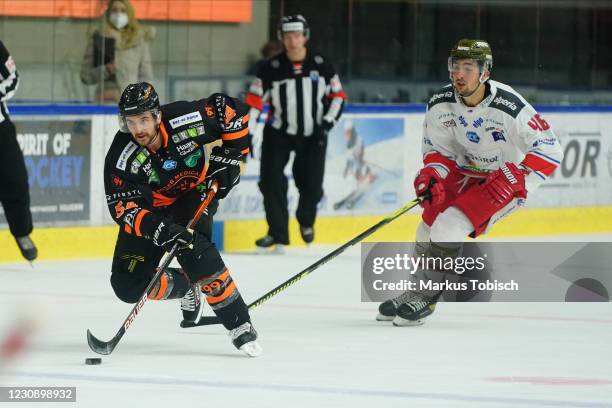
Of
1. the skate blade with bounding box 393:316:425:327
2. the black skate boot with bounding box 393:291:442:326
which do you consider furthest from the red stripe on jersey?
the skate blade with bounding box 393:316:425:327

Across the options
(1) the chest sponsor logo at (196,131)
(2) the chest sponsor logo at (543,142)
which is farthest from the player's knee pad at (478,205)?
(1) the chest sponsor logo at (196,131)

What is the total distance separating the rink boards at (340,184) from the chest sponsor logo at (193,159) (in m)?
3.28

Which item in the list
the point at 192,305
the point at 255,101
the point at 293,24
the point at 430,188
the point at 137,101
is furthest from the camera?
the point at 255,101

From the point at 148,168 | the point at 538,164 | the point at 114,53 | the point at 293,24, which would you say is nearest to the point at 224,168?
the point at 148,168

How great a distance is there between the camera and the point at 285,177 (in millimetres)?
10586

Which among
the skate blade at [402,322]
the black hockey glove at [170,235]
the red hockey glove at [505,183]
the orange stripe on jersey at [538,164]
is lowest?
the skate blade at [402,322]

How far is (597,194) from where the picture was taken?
12672mm

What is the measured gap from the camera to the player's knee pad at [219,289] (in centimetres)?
625

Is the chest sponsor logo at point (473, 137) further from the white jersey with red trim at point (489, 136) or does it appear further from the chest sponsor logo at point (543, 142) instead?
the chest sponsor logo at point (543, 142)

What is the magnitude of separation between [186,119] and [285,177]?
4142 millimetres

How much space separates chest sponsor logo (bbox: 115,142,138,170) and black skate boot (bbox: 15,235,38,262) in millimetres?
3029

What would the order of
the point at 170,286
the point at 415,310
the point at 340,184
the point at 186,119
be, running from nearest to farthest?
1. the point at 186,119
2. the point at 170,286
3. the point at 415,310
4. the point at 340,184

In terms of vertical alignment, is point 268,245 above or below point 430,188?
below

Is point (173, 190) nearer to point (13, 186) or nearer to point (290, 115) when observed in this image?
point (13, 186)
